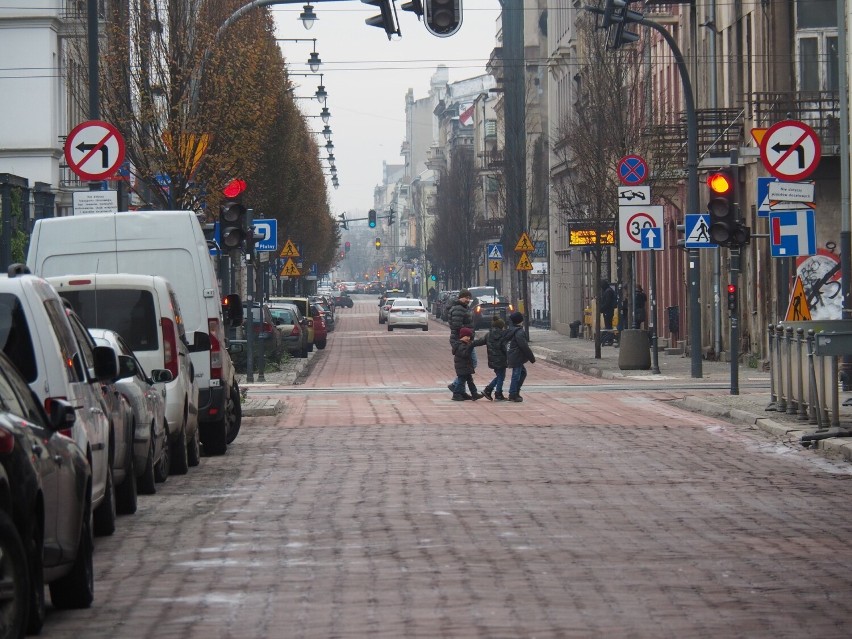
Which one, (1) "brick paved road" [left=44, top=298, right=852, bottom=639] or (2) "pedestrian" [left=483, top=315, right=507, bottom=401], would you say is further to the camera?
(2) "pedestrian" [left=483, top=315, right=507, bottom=401]

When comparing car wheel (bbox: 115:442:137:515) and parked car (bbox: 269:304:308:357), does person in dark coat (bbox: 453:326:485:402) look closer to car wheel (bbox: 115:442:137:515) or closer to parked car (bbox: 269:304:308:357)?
car wheel (bbox: 115:442:137:515)

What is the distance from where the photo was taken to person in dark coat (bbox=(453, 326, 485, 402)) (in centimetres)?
2769

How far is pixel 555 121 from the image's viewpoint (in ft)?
246

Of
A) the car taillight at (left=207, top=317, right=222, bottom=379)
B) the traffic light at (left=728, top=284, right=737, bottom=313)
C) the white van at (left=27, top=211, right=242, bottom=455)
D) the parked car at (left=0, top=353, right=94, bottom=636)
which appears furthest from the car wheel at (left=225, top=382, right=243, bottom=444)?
the parked car at (left=0, top=353, right=94, bottom=636)

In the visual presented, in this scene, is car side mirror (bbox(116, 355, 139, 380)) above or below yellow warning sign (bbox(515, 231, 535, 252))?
below

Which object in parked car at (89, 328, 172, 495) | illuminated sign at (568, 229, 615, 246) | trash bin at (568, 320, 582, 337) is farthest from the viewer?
trash bin at (568, 320, 582, 337)

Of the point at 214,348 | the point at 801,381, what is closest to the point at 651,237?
the point at 801,381

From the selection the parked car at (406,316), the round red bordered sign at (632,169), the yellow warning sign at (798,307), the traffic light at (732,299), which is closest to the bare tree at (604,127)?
the round red bordered sign at (632,169)

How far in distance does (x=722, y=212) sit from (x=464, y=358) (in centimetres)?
477

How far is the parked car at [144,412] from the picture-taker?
13438 millimetres

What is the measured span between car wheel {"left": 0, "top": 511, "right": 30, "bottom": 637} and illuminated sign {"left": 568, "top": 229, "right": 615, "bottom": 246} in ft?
121

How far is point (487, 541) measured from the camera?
10703 mm

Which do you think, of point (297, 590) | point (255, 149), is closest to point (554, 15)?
point (255, 149)

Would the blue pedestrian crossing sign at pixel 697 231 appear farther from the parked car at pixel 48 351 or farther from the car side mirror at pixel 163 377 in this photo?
the parked car at pixel 48 351
